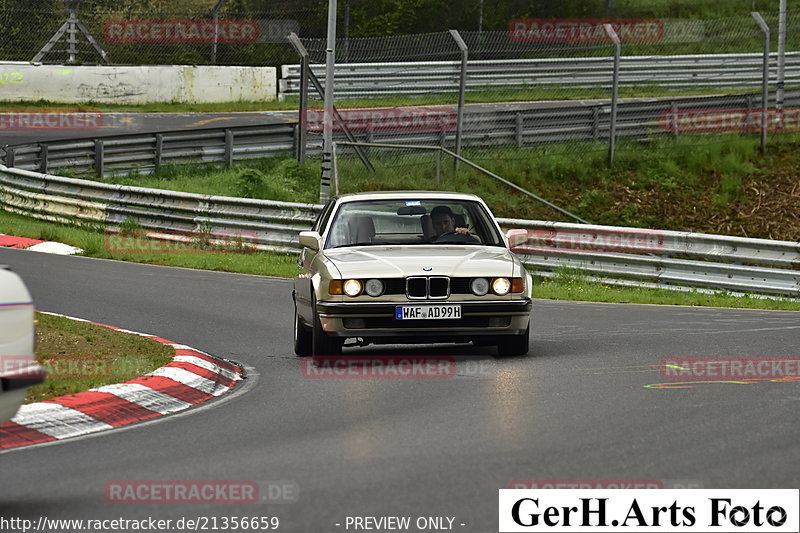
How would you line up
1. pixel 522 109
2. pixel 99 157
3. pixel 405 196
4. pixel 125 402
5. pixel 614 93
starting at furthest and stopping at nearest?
pixel 522 109, pixel 99 157, pixel 614 93, pixel 405 196, pixel 125 402

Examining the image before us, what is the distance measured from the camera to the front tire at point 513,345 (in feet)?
36.9

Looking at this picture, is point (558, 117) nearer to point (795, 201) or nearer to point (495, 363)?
point (795, 201)

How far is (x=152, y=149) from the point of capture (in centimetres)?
2892

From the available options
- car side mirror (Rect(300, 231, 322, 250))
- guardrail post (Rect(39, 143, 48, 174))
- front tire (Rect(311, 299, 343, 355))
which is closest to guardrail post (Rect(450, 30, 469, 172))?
guardrail post (Rect(39, 143, 48, 174))

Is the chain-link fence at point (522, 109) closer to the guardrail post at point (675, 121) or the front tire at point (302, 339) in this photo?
the guardrail post at point (675, 121)

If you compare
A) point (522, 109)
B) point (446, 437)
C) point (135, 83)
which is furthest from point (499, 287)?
point (135, 83)

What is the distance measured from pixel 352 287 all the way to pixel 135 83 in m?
30.4

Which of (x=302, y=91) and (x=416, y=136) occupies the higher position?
(x=302, y=91)

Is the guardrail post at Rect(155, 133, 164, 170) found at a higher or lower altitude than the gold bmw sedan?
higher

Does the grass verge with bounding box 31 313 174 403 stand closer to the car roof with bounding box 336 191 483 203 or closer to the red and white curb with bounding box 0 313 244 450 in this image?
the red and white curb with bounding box 0 313 244 450

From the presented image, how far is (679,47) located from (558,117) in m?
10.1

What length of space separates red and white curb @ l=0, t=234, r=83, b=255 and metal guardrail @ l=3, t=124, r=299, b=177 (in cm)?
408

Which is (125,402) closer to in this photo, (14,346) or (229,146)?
(14,346)

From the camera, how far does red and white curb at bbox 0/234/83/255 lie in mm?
22062
